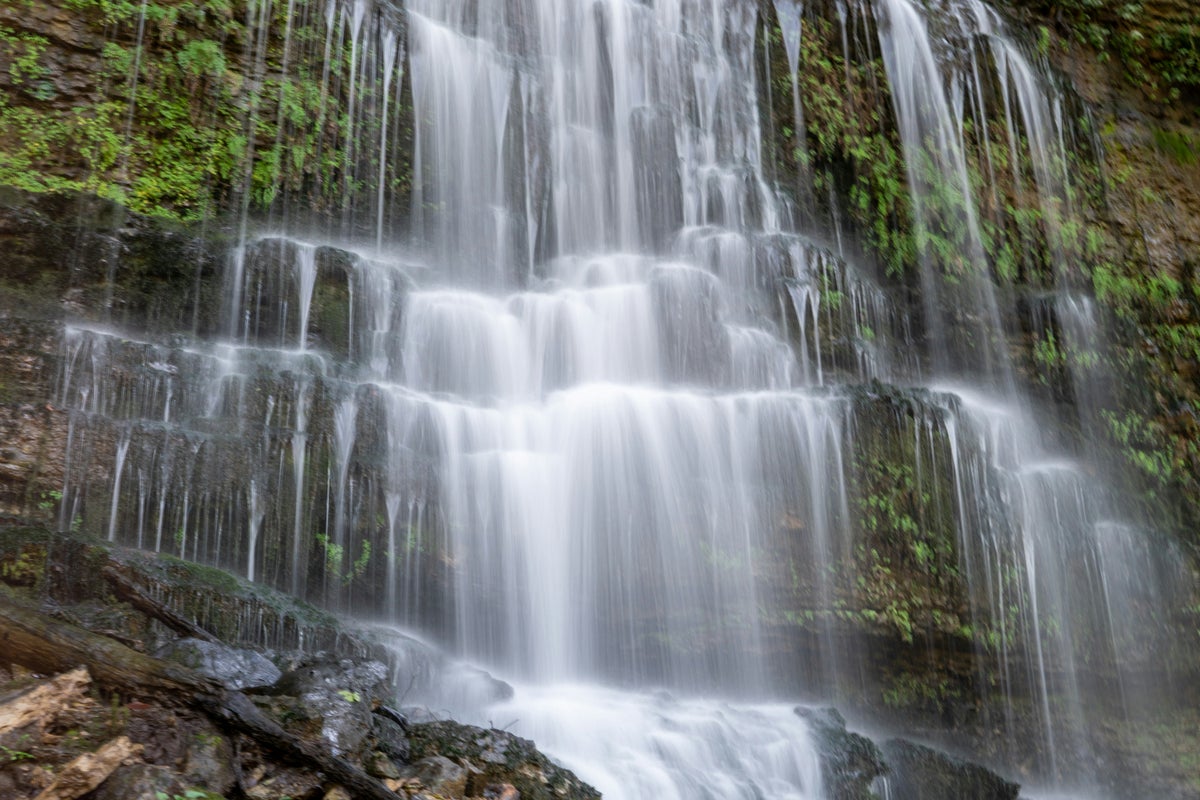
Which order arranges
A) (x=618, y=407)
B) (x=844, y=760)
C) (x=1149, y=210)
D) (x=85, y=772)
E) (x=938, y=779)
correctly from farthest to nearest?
1. (x=1149, y=210)
2. (x=618, y=407)
3. (x=938, y=779)
4. (x=844, y=760)
5. (x=85, y=772)

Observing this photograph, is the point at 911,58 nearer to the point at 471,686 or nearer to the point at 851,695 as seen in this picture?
the point at 851,695

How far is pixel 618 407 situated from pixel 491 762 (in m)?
4.94

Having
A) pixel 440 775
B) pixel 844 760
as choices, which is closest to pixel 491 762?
pixel 440 775

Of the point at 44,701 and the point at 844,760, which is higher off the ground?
the point at 44,701

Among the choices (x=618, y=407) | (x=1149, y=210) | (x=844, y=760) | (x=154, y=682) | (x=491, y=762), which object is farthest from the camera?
(x=1149, y=210)

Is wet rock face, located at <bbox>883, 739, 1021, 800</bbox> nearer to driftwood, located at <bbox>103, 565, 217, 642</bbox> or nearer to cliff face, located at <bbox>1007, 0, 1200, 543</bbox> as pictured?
cliff face, located at <bbox>1007, 0, 1200, 543</bbox>

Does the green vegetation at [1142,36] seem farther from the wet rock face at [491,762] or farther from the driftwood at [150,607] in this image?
the driftwood at [150,607]

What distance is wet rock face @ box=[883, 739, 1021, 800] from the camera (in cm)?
898

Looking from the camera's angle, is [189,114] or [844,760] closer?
[844,760]

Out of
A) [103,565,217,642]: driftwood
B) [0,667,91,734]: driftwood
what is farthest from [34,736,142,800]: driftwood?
[103,565,217,642]: driftwood

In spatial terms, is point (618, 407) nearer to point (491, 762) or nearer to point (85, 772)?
point (491, 762)

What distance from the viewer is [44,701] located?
4141 mm

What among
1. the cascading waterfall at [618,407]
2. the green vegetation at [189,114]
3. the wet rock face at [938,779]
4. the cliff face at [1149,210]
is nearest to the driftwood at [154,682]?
the cascading waterfall at [618,407]

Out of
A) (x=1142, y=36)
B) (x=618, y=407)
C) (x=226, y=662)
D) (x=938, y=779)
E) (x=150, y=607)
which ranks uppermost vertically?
(x=1142, y=36)
